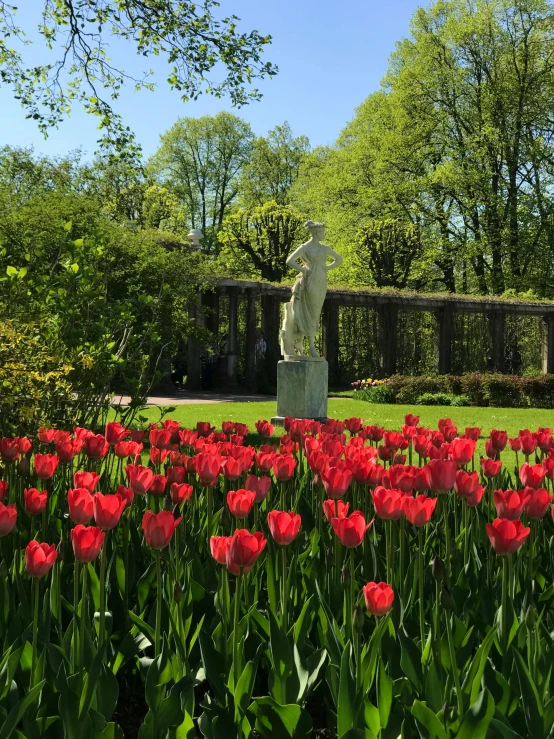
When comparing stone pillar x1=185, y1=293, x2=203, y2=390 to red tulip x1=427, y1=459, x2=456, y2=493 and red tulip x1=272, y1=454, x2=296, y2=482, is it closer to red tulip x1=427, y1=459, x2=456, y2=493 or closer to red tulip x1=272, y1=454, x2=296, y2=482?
red tulip x1=272, y1=454, x2=296, y2=482

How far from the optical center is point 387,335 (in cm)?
2352

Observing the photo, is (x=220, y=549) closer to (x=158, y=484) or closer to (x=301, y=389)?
(x=158, y=484)

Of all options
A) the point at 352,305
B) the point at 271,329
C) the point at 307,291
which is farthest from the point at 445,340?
the point at 307,291

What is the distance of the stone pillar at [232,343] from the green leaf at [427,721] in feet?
67.3

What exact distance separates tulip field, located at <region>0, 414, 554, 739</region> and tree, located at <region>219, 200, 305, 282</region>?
89.2 feet

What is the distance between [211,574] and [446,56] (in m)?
31.2

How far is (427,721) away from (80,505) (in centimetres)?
102

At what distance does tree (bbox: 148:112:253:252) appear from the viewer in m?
41.8

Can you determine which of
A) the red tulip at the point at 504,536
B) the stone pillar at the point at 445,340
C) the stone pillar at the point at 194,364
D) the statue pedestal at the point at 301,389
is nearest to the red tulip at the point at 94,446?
the red tulip at the point at 504,536

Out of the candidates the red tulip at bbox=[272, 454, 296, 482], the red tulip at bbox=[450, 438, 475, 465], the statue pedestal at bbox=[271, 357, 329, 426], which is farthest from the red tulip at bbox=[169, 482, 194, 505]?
the statue pedestal at bbox=[271, 357, 329, 426]

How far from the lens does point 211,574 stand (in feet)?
7.41

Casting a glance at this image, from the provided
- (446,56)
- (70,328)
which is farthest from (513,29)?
(70,328)

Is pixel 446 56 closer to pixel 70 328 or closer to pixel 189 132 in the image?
pixel 189 132

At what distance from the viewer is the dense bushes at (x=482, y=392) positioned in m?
16.5
